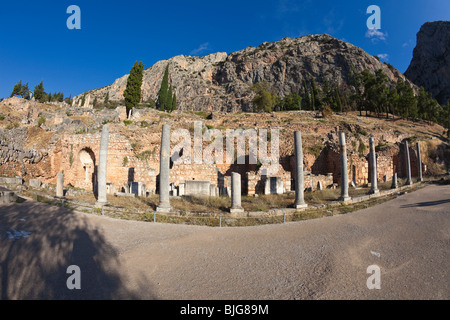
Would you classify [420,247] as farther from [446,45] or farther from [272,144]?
[446,45]

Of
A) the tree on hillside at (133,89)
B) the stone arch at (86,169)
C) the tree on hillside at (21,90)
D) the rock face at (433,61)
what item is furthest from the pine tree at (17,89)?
the rock face at (433,61)

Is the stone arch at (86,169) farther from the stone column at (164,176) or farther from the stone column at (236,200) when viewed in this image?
the stone column at (236,200)

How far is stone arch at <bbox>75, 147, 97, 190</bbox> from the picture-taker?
62.5 ft

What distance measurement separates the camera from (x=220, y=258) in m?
5.68

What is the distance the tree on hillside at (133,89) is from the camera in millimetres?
45094

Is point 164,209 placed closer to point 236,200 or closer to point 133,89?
point 236,200

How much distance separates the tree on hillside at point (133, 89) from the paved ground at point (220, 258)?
40.9m

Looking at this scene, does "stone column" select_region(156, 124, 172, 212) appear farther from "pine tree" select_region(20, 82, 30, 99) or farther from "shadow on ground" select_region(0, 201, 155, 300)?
"pine tree" select_region(20, 82, 30, 99)

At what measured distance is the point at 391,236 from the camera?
690 cm

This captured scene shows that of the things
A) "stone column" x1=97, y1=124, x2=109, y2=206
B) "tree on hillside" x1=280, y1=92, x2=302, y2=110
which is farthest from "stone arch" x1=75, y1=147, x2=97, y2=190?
"tree on hillside" x1=280, y1=92, x2=302, y2=110

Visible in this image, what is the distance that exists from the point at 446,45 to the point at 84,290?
152 m

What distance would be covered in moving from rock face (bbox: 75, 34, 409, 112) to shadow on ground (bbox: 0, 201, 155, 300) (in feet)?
276

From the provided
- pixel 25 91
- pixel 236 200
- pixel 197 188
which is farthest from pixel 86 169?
pixel 25 91
